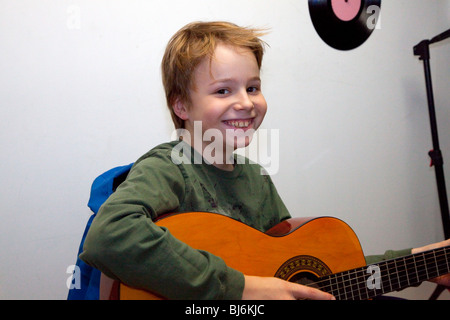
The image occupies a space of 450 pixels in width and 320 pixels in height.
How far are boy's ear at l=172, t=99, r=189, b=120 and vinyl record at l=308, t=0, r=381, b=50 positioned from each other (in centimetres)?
84

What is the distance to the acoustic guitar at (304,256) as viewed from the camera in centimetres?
68

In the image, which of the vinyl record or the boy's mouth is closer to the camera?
the boy's mouth

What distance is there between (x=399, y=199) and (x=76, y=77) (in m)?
1.40

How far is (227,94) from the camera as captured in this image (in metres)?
0.86

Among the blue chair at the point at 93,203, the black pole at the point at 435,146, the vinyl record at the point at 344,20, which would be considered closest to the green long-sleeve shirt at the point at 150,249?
the blue chair at the point at 93,203

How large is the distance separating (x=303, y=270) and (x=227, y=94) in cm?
44

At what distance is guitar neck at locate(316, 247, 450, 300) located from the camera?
0.77 m

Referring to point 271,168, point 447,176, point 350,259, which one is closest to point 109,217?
point 350,259

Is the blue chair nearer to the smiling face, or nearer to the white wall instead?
the smiling face

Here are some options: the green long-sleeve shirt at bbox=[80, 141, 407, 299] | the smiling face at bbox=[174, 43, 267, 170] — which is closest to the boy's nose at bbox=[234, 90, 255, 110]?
the smiling face at bbox=[174, 43, 267, 170]

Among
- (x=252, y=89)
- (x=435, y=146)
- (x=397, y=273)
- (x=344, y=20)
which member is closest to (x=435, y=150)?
(x=435, y=146)

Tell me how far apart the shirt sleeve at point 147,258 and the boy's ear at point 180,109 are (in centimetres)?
34

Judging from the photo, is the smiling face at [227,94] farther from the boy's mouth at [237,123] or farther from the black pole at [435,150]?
the black pole at [435,150]

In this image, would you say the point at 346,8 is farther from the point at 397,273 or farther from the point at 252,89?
the point at 397,273
